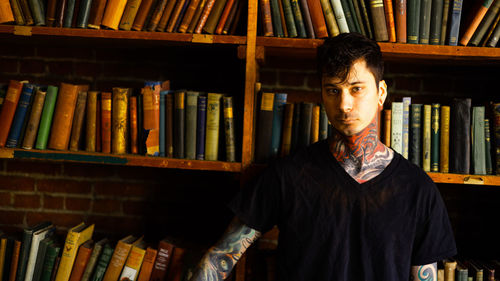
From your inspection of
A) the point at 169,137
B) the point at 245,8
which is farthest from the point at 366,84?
the point at 169,137

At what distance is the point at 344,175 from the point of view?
1255mm

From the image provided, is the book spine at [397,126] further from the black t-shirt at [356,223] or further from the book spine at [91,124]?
the book spine at [91,124]

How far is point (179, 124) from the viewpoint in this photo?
1.46 meters

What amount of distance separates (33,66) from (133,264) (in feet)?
3.84

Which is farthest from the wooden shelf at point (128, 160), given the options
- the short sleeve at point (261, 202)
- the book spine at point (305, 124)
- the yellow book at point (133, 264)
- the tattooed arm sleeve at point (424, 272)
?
the tattooed arm sleeve at point (424, 272)

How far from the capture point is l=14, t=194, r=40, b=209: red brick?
194 cm

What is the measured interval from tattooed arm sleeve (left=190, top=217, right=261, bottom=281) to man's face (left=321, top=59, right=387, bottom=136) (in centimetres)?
50

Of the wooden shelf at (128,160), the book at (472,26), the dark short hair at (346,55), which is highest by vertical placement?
the book at (472,26)

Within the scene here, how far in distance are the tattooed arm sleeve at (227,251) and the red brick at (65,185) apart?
0.97m

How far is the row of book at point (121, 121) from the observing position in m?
1.45

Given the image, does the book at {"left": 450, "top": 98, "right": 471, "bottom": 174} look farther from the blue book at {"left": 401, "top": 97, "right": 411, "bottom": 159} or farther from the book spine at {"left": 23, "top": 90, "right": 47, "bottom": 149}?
the book spine at {"left": 23, "top": 90, "right": 47, "bottom": 149}

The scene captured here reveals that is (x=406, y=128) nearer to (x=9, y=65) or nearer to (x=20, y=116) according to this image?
(x=20, y=116)

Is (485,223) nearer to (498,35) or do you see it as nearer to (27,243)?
(498,35)

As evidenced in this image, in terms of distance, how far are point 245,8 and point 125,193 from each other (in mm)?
1138
